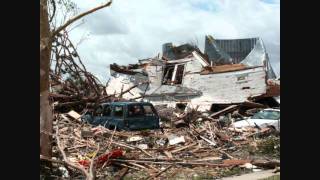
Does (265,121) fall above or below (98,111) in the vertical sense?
below

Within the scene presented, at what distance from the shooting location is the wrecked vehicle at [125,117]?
67.5 ft

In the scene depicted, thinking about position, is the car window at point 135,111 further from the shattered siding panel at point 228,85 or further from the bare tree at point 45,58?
the shattered siding panel at point 228,85

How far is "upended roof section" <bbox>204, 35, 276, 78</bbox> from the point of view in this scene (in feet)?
134

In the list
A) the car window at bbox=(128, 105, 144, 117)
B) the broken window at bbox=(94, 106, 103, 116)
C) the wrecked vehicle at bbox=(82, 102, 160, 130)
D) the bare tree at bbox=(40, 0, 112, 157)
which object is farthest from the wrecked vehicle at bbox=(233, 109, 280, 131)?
the bare tree at bbox=(40, 0, 112, 157)

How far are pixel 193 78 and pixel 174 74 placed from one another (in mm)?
1781

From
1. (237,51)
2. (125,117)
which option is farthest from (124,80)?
(125,117)

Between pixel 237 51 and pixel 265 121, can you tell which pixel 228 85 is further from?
pixel 265 121

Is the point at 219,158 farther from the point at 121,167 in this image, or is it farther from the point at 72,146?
the point at 72,146

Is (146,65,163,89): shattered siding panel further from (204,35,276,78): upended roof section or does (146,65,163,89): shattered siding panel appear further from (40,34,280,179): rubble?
(204,35,276,78): upended roof section

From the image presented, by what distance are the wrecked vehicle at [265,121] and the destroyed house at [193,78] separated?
9.33 metres

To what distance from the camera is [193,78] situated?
37312 millimetres

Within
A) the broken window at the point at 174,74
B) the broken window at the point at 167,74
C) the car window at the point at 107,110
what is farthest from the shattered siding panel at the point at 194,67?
the car window at the point at 107,110

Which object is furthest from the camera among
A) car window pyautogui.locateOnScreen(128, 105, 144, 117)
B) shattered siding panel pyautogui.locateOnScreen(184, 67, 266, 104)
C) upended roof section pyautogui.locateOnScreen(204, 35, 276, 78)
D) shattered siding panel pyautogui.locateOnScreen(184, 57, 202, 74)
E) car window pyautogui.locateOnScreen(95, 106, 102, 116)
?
upended roof section pyautogui.locateOnScreen(204, 35, 276, 78)

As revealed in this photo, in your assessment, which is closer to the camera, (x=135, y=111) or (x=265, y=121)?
(x=135, y=111)
